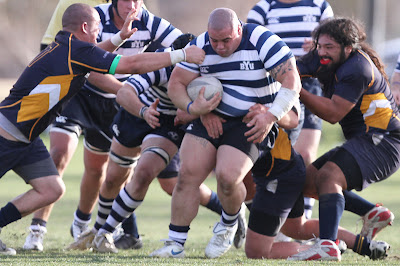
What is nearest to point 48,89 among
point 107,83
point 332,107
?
point 107,83

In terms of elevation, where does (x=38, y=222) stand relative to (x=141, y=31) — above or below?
below

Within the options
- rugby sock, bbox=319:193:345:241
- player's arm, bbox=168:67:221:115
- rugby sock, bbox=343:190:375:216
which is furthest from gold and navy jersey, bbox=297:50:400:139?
player's arm, bbox=168:67:221:115

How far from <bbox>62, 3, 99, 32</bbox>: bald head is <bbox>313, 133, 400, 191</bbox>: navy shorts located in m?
2.04

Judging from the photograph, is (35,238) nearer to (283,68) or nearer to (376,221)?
(283,68)

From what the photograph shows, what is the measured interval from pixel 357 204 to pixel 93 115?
8.18 feet

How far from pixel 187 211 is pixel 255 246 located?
0.67 meters

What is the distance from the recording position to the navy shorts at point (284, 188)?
555 cm

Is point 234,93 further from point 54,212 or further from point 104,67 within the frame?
point 54,212

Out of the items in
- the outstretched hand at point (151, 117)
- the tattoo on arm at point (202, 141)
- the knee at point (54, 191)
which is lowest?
the knee at point (54, 191)

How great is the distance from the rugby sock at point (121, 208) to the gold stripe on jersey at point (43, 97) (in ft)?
3.00

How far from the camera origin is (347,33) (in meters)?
5.57

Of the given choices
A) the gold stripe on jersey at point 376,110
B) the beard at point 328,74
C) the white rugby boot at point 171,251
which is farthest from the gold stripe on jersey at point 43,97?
the gold stripe on jersey at point 376,110

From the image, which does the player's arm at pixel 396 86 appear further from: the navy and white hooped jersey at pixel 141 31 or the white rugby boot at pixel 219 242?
the white rugby boot at pixel 219 242

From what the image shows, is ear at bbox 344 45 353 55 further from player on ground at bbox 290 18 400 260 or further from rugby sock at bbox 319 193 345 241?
rugby sock at bbox 319 193 345 241
